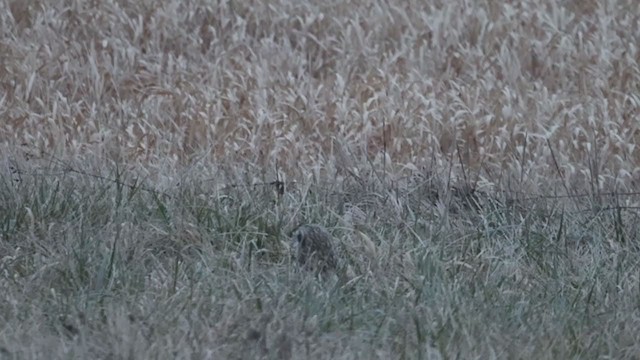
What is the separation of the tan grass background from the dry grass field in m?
0.02

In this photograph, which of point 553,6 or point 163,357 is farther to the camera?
point 553,6

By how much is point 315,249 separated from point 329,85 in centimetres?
288

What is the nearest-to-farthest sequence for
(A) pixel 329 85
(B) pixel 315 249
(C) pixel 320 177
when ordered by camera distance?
1. (B) pixel 315 249
2. (C) pixel 320 177
3. (A) pixel 329 85

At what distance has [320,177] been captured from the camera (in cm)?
584

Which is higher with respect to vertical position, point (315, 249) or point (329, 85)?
point (315, 249)

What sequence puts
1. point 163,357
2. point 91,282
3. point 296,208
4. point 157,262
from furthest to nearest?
point 296,208, point 157,262, point 91,282, point 163,357

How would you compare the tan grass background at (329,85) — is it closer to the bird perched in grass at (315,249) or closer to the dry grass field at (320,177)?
the dry grass field at (320,177)

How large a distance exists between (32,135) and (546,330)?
343 centimetres

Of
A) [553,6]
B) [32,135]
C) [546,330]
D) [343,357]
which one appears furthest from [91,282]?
[553,6]

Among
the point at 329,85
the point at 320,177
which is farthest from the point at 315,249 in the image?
the point at 329,85

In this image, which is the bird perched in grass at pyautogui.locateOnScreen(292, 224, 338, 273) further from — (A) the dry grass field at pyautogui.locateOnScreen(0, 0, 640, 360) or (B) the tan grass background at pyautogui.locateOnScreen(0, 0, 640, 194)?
(B) the tan grass background at pyautogui.locateOnScreen(0, 0, 640, 194)

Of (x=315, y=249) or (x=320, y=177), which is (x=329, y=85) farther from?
(x=315, y=249)

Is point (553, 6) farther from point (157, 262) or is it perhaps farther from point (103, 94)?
point (157, 262)

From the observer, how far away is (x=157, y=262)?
4.70 m
